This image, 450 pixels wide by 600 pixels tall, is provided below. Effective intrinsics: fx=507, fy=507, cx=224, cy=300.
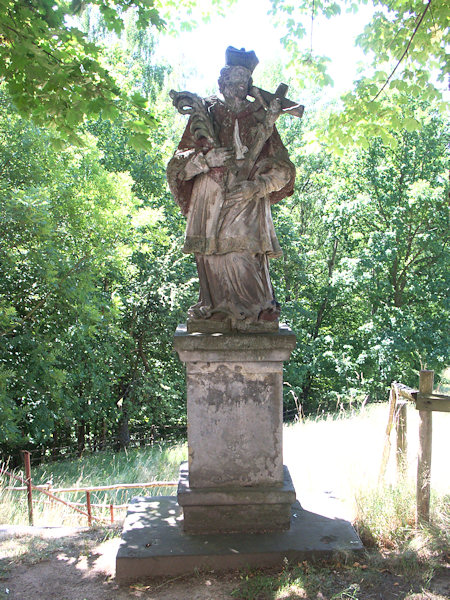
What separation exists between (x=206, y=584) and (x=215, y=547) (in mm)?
268

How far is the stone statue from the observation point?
150 inches

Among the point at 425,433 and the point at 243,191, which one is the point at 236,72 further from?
the point at 425,433

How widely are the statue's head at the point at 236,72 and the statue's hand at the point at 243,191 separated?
69 centimetres

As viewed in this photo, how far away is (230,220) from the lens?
3.83 metres

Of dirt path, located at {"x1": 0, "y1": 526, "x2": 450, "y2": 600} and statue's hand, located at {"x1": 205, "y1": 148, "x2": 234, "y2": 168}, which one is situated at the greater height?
statue's hand, located at {"x1": 205, "y1": 148, "x2": 234, "y2": 168}

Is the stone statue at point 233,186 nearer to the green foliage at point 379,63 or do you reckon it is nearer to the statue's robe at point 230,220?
the statue's robe at point 230,220

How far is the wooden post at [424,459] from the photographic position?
12.8ft

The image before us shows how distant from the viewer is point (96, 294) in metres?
12.2

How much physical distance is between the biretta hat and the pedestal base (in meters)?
3.19

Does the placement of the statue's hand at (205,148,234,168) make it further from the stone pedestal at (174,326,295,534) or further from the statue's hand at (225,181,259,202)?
the stone pedestal at (174,326,295,534)

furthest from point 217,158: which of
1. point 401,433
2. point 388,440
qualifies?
point 388,440

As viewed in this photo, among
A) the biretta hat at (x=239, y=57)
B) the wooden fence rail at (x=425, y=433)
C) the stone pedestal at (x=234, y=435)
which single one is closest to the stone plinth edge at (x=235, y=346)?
the stone pedestal at (x=234, y=435)

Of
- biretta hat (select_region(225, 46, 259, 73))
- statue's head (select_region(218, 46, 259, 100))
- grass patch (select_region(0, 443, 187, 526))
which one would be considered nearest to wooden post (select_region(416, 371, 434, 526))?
statue's head (select_region(218, 46, 259, 100))

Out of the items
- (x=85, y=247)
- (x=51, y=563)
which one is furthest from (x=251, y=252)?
(x=85, y=247)
